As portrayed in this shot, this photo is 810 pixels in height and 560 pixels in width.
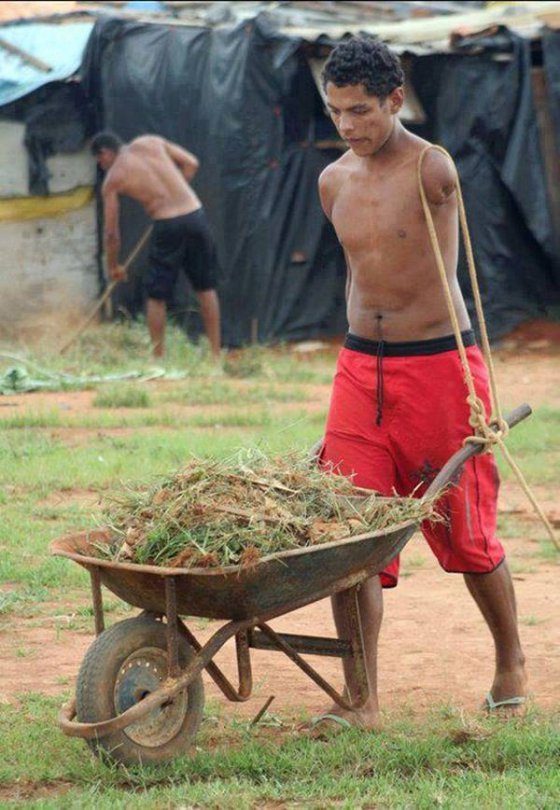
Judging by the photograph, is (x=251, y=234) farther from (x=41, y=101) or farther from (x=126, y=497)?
(x=126, y=497)

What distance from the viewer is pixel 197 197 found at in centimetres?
1409

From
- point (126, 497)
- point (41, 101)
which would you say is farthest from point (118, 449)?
point (41, 101)

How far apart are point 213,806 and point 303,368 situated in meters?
8.80

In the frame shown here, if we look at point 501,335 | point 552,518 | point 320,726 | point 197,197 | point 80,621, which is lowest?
point 501,335

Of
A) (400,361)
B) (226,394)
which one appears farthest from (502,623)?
(226,394)

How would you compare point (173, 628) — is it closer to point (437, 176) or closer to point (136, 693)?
point (136, 693)

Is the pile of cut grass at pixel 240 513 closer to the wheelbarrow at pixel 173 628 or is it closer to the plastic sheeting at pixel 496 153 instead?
the wheelbarrow at pixel 173 628

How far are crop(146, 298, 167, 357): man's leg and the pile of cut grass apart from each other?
8302mm

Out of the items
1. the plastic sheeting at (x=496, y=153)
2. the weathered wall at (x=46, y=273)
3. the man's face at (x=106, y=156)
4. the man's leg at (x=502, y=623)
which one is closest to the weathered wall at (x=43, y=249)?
the weathered wall at (x=46, y=273)

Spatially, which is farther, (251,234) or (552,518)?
(251,234)

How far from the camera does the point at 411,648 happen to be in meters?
5.60

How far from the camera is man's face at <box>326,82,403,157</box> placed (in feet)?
14.6

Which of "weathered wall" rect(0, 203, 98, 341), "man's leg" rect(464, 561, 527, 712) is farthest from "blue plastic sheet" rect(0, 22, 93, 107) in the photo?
"man's leg" rect(464, 561, 527, 712)

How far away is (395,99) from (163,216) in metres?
8.30
